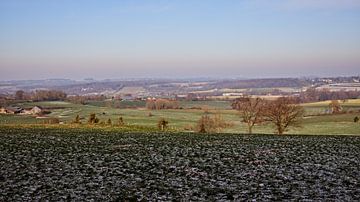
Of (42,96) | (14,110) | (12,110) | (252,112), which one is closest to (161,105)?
(14,110)

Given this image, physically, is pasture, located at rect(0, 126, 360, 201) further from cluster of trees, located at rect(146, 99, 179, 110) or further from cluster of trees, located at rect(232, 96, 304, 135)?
cluster of trees, located at rect(146, 99, 179, 110)

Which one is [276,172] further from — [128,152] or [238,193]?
[128,152]

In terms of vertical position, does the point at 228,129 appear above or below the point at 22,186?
below

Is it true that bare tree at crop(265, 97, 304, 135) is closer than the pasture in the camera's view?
No

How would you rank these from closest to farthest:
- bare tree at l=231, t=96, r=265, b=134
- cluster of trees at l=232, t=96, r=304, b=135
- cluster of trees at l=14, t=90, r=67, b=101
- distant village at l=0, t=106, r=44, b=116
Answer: cluster of trees at l=232, t=96, r=304, b=135
bare tree at l=231, t=96, r=265, b=134
distant village at l=0, t=106, r=44, b=116
cluster of trees at l=14, t=90, r=67, b=101

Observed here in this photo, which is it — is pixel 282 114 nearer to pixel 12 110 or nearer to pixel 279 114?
pixel 279 114

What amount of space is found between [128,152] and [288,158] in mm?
11950

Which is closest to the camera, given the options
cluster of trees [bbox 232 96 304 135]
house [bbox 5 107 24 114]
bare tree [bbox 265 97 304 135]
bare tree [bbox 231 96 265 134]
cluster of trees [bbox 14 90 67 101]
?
bare tree [bbox 265 97 304 135]

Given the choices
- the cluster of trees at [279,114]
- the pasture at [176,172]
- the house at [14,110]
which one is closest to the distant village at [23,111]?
the house at [14,110]

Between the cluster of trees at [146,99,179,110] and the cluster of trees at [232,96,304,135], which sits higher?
the cluster of trees at [232,96,304,135]

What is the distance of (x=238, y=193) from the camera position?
18.3 m

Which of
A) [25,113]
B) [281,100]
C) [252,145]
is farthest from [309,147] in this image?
[25,113]

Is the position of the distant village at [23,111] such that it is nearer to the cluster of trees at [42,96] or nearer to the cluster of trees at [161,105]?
the cluster of trees at [161,105]

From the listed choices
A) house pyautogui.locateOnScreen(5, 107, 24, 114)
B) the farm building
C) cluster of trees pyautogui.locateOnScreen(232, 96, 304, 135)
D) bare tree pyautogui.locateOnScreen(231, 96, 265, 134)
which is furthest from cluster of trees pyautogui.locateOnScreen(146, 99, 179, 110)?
cluster of trees pyautogui.locateOnScreen(232, 96, 304, 135)
